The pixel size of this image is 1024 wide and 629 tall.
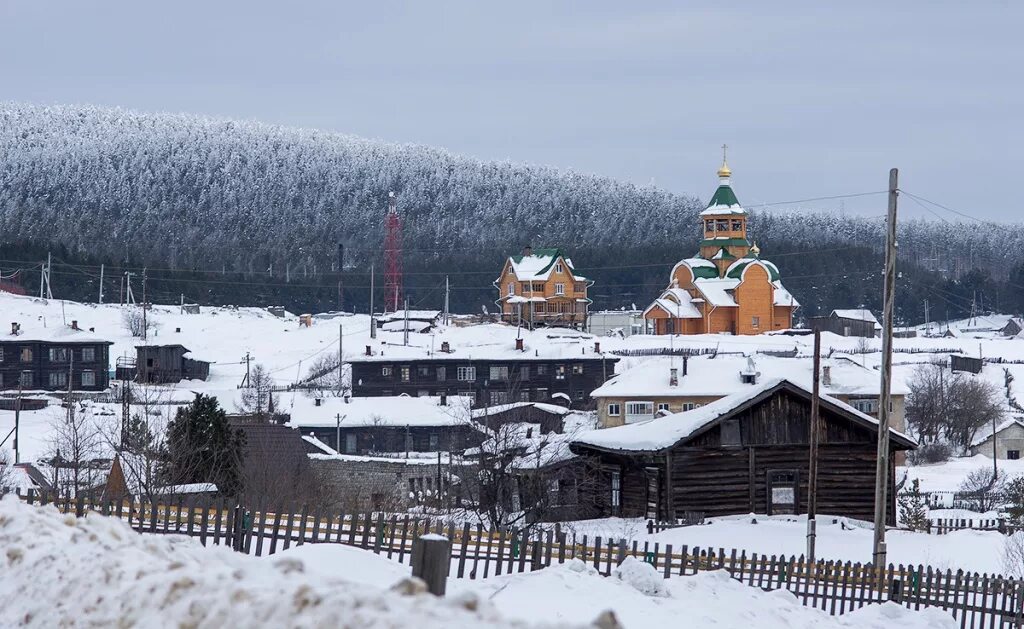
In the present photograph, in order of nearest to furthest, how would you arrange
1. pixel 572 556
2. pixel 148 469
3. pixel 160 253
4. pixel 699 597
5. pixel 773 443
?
pixel 699 597, pixel 572 556, pixel 148 469, pixel 773 443, pixel 160 253

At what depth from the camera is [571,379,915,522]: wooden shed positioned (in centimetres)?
3453

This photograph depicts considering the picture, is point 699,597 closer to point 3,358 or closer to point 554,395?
point 554,395

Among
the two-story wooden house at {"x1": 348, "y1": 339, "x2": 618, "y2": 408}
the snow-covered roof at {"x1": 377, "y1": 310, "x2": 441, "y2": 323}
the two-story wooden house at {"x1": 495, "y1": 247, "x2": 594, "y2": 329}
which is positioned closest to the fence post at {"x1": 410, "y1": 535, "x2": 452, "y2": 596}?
the two-story wooden house at {"x1": 348, "y1": 339, "x2": 618, "y2": 408}

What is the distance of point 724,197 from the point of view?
10462cm

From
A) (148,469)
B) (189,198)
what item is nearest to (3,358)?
(148,469)

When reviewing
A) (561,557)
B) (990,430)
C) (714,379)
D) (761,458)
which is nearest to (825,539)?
(761,458)

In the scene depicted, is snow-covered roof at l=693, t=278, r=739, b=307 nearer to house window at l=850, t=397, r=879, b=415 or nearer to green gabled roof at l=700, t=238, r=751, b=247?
green gabled roof at l=700, t=238, r=751, b=247

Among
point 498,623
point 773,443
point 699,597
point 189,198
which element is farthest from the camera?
point 189,198

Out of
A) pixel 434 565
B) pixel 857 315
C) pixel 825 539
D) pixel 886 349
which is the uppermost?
pixel 857 315

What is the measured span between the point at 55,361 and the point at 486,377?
23225mm

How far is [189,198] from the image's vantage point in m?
189

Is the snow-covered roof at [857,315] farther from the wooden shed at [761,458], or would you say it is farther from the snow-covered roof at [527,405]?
the wooden shed at [761,458]

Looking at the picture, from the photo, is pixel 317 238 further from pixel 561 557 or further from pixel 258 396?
pixel 561 557

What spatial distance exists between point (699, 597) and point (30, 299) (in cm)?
8843
